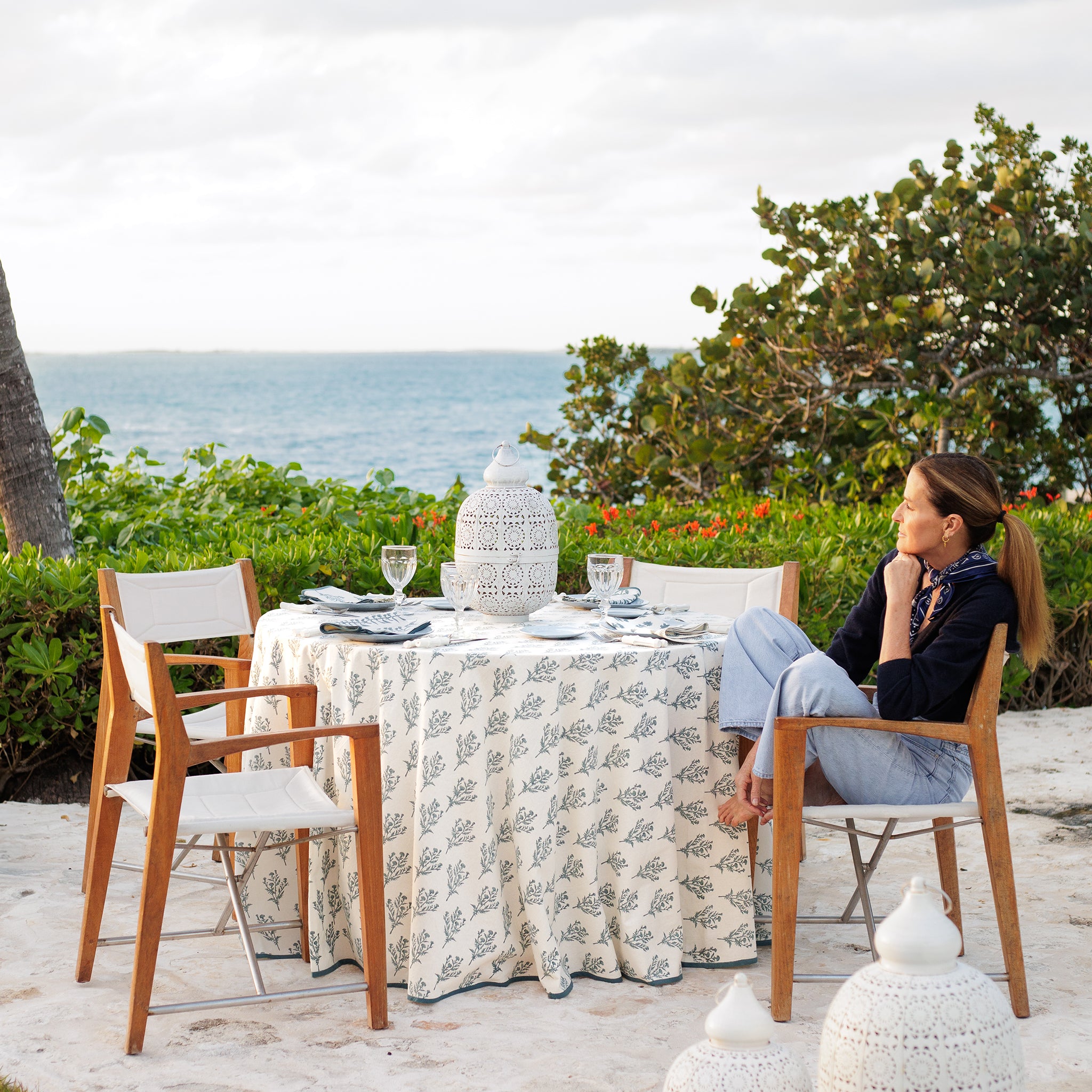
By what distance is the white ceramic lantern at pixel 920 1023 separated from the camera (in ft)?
5.25

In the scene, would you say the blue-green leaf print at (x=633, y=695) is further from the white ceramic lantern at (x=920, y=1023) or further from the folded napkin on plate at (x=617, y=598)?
the white ceramic lantern at (x=920, y=1023)

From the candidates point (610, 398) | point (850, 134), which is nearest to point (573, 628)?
point (610, 398)

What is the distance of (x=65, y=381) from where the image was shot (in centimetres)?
7431

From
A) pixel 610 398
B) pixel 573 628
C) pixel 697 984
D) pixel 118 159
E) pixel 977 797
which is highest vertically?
pixel 118 159

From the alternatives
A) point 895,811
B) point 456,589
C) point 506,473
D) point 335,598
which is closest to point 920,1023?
point 895,811

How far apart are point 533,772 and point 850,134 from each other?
14160mm

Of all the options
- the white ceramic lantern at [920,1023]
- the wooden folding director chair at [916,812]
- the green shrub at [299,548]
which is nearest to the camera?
the white ceramic lantern at [920,1023]

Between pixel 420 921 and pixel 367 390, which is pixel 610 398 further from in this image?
pixel 367 390

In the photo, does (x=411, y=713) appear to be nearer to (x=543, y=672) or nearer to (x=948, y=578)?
(x=543, y=672)

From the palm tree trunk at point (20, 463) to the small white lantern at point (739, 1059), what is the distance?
433 centimetres

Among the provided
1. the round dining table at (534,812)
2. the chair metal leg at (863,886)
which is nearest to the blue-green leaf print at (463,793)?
the round dining table at (534,812)

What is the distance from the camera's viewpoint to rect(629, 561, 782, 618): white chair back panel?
13.1 feet

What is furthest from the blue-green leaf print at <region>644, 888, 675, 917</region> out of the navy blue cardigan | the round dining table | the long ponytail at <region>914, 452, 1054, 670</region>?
the long ponytail at <region>914, 452, 1054, 670</region>

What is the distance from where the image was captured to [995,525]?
308 centimetres
